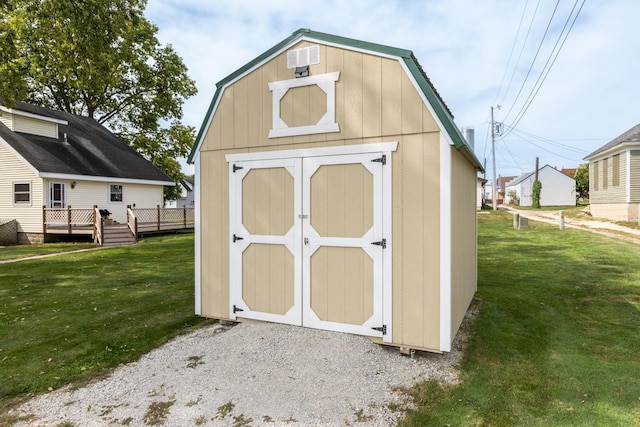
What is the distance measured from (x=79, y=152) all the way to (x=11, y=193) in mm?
3622

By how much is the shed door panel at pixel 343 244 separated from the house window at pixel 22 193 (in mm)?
17831

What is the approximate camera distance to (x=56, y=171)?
1631 centimetres

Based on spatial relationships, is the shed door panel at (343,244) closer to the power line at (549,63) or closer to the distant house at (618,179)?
the power line at (549,63)

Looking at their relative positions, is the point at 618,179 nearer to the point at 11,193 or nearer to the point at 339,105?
the point at 339,105

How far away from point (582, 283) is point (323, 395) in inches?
276

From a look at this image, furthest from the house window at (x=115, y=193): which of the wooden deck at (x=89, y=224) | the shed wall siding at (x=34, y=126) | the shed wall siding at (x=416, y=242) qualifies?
the shed wall siding at (x=416, y=242)

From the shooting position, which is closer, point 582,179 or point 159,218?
point 159,218

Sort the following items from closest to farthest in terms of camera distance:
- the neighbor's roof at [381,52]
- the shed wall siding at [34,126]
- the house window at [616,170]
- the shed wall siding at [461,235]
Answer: the neighbor's roof at [381,52], the shed wall siding at [461,235], the shed wall siding at [34,126], the house window at [616,170]

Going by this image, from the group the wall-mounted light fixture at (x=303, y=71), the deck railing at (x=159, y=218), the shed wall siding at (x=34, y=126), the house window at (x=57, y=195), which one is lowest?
the deck railing at (x=159, y=218)

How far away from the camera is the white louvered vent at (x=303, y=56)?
442 cm

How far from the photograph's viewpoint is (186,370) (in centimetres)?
373

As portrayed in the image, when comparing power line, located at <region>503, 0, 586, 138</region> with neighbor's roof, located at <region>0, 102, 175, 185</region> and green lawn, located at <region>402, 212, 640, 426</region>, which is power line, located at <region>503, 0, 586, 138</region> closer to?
green lawn, located at <region>402, 212, 640, 426</region>

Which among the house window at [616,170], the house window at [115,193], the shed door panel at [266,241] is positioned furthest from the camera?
the house window at [115,193]

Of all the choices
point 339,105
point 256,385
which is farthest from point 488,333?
point 339,105
